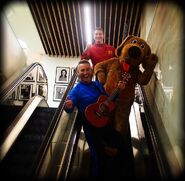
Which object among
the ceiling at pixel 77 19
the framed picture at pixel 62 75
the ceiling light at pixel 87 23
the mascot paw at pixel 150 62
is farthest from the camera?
the framed picture at pixel 62 75

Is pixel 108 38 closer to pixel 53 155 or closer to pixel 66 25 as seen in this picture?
pixel 66 25

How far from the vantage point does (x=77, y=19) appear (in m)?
8.69

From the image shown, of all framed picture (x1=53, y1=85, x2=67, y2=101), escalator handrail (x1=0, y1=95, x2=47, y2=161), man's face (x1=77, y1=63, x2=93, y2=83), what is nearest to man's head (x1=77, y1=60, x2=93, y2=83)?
man's face (x1=77, y1=63, x2=93, y2=83)

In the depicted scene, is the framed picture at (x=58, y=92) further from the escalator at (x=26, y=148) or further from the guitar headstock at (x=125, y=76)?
the guitar headstock at (x=125, y=76)

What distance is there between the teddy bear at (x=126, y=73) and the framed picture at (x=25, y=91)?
3576 millimetres

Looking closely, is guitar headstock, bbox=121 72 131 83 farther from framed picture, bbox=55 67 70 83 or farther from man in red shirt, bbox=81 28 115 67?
framed picture, bbox=55 67 70 83

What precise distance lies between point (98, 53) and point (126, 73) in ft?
3.20

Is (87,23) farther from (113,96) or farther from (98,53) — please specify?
(113,96)

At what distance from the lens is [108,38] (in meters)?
9.60

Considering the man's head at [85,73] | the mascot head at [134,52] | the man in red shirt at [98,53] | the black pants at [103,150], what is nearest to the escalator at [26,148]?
the black pants at [103,150]

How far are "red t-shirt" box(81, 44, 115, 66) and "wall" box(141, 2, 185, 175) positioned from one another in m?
0.84

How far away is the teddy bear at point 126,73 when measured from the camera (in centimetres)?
385

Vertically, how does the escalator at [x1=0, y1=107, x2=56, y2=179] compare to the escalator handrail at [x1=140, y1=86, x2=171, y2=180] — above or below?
below

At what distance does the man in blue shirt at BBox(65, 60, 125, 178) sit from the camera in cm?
346
